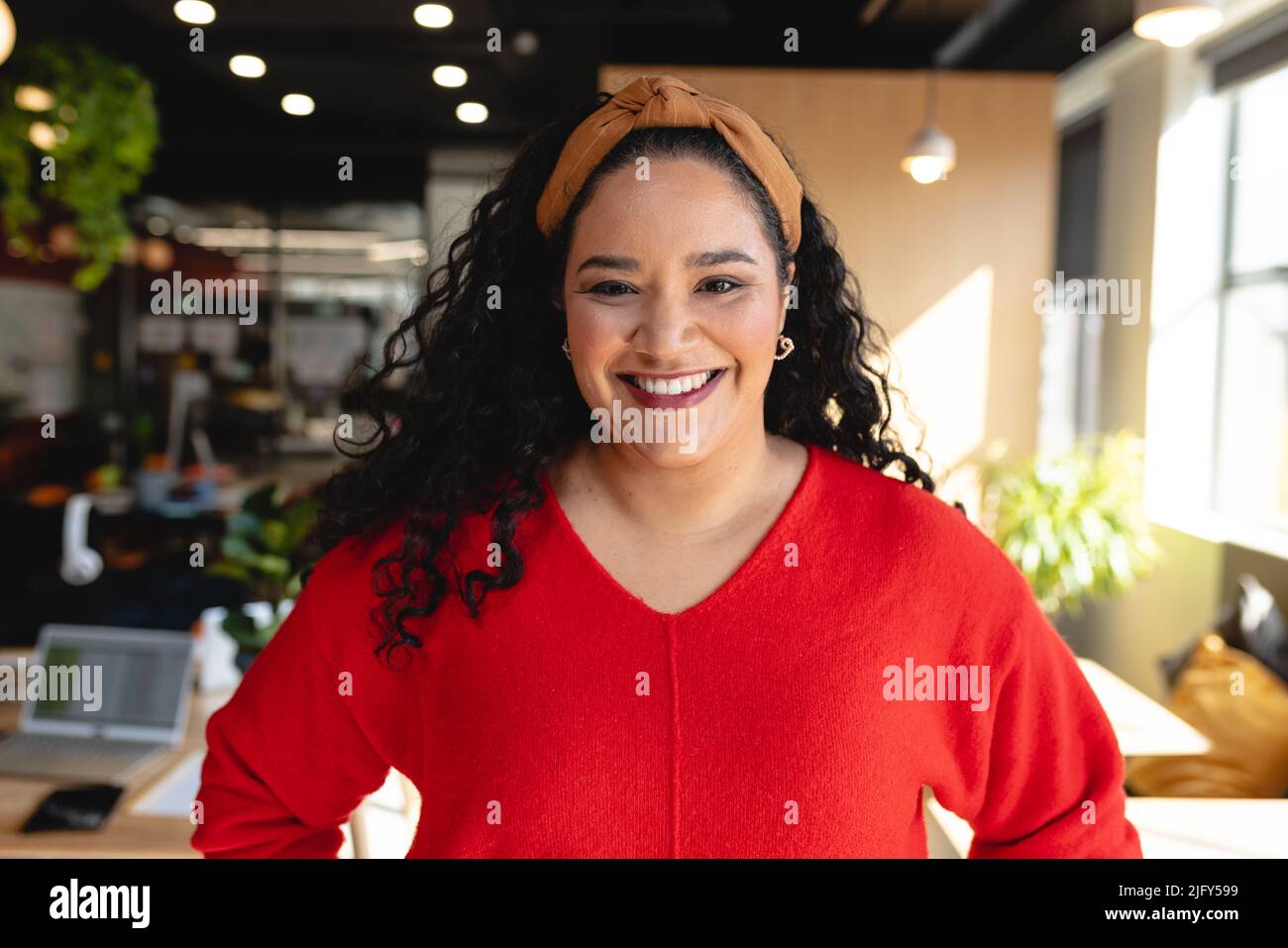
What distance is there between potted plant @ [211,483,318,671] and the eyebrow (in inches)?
54.0

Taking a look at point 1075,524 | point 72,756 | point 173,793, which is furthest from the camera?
point 1075,524

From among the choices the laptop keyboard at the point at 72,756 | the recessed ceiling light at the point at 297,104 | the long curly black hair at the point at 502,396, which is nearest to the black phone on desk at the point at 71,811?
the laptop keyboard at the point at 72,756

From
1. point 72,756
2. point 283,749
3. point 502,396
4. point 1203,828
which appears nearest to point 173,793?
point 72,756

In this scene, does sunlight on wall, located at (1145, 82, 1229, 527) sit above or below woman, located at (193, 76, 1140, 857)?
above

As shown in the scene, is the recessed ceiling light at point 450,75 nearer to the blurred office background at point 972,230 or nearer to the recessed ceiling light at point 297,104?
the blurred office background at point 972,230

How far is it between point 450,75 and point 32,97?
1732 mm

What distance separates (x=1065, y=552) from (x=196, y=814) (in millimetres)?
4117

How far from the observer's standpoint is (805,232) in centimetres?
132

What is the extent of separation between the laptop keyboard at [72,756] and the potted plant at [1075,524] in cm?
350

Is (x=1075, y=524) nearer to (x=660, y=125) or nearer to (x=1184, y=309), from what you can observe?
(x=1184, y=309)

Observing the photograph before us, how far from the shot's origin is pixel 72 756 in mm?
2254

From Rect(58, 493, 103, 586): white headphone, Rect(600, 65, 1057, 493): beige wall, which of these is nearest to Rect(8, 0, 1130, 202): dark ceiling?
Rect(600, 65, 1057, 493): beige wall

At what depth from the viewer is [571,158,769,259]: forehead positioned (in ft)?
3.52

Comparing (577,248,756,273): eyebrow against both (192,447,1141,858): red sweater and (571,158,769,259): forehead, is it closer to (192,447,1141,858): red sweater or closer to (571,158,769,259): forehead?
(571,158,769,259): forehead
